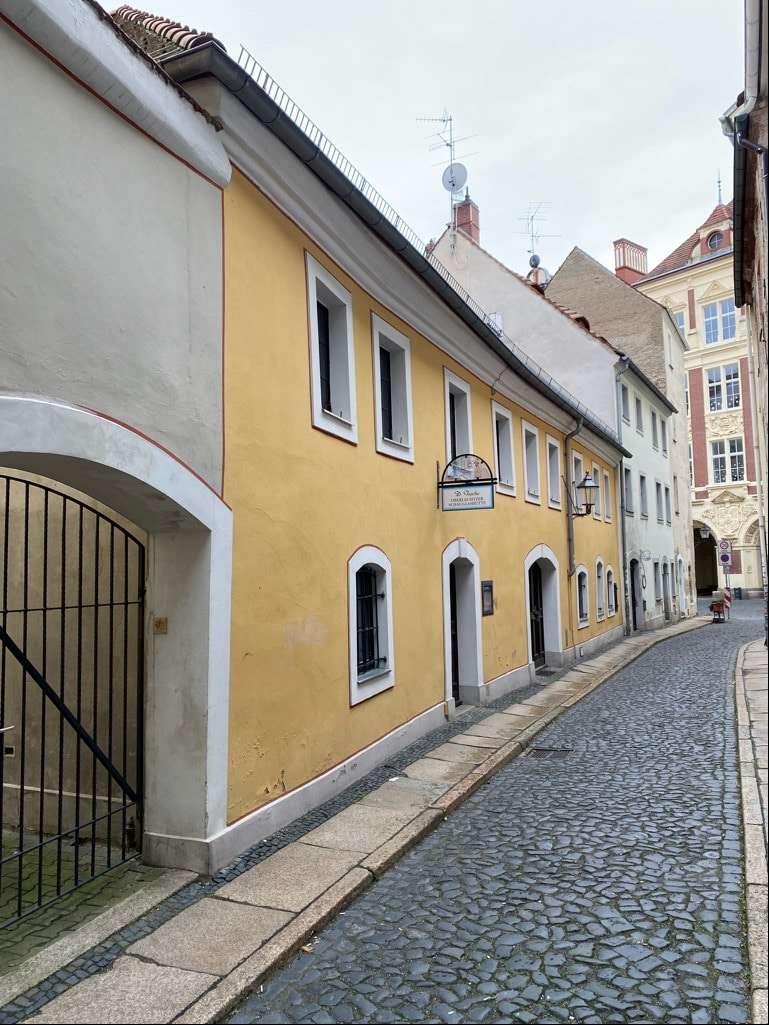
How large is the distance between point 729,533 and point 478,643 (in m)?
35.5

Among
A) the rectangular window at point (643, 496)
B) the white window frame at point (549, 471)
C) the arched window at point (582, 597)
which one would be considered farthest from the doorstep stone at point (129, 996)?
the rectangular window at point (643, 496)

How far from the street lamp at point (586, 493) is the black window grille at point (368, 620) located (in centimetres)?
971

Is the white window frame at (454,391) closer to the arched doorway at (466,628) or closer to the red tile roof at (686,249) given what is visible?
the arched doorway at (466,628)

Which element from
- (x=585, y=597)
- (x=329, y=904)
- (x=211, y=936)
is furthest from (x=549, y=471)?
(x=211, y=936)

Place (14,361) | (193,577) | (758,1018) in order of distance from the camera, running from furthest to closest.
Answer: (193,577), (14,361), (758,1018)

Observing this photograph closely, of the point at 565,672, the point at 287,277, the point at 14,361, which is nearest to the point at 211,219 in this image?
the point at 287,277

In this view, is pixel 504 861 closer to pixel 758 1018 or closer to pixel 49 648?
pixel 758 1018

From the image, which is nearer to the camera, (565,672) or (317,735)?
(317,735)

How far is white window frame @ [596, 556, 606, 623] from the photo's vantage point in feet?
65.9

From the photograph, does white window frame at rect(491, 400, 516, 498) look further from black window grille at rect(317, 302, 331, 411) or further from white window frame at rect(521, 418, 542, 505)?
black window grille at rect(317, 302, 331, 411)

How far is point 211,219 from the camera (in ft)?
18.5

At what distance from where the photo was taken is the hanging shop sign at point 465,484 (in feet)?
32.0

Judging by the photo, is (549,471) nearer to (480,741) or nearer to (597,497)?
(597,497)

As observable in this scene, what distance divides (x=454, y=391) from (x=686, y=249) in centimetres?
3807
